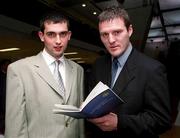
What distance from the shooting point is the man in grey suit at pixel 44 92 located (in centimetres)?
172

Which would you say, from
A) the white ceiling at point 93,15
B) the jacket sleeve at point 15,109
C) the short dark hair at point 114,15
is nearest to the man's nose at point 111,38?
the short dark hair at point 114,15

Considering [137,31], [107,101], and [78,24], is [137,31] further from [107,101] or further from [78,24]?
[107,101]

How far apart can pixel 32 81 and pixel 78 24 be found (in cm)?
640

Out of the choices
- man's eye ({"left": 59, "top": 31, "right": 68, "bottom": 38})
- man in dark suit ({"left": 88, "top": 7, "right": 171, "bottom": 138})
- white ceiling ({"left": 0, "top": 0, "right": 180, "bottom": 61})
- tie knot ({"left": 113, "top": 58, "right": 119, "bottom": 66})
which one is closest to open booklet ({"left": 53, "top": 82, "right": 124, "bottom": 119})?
man in dark suit ({"left": 88, "top": 7, "right": 171, "bottom": 138})

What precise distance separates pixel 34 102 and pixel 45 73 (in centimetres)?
20

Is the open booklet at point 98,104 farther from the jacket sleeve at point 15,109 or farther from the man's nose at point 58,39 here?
the man's nose at point 58,39

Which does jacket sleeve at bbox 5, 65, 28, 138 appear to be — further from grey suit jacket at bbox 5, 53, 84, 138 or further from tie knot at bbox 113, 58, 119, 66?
tie knot at bbox 113, 58, 119, 66

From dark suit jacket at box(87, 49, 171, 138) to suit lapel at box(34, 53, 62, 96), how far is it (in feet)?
1.20

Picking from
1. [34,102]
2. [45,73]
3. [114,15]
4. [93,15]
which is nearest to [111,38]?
[114,15]

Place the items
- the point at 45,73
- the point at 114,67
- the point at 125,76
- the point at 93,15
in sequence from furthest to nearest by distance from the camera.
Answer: the point at 93,15 < the point at 45,73 < the point at 114,67 < the point at 125,76

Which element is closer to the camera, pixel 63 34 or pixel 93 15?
pixel 63 34

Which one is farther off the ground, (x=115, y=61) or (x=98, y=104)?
(x=115, y=61)

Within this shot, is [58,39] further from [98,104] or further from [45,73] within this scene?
[98,104]

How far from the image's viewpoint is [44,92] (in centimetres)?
178
